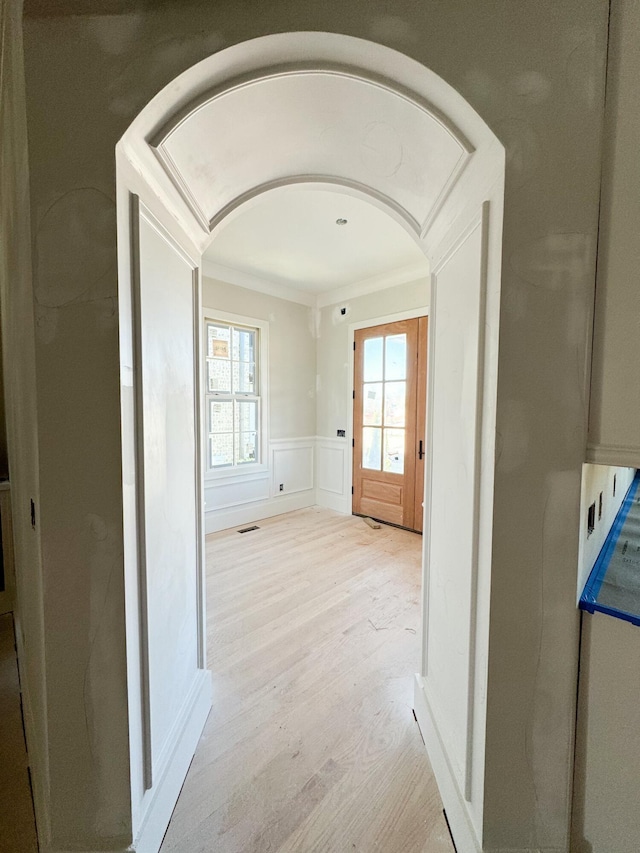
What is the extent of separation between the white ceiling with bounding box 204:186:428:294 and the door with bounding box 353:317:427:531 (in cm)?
68

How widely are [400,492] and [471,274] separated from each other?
3008 millimetres

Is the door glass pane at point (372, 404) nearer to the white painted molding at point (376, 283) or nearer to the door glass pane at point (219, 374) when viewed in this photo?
the white painted molding at point (376, 283)

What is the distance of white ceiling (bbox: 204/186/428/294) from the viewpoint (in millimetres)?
2408

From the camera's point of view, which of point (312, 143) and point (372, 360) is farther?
point (372, 360)

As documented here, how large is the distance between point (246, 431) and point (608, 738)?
360 cm

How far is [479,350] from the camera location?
0.95 m

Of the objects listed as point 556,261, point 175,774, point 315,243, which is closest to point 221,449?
point 315,243

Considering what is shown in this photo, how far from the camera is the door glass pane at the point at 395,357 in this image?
3.67m

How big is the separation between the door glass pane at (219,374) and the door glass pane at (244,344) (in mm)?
172

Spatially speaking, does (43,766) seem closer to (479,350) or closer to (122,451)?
(122,451)

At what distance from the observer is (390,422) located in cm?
382

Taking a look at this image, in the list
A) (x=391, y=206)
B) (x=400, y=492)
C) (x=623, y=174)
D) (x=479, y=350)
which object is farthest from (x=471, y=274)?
(x=400, y=492)

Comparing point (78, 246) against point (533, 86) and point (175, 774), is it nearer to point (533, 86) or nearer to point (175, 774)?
point (533, 86)

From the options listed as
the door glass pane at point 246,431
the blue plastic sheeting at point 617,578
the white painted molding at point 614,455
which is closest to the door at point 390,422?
the door glass pane at point 246,431
